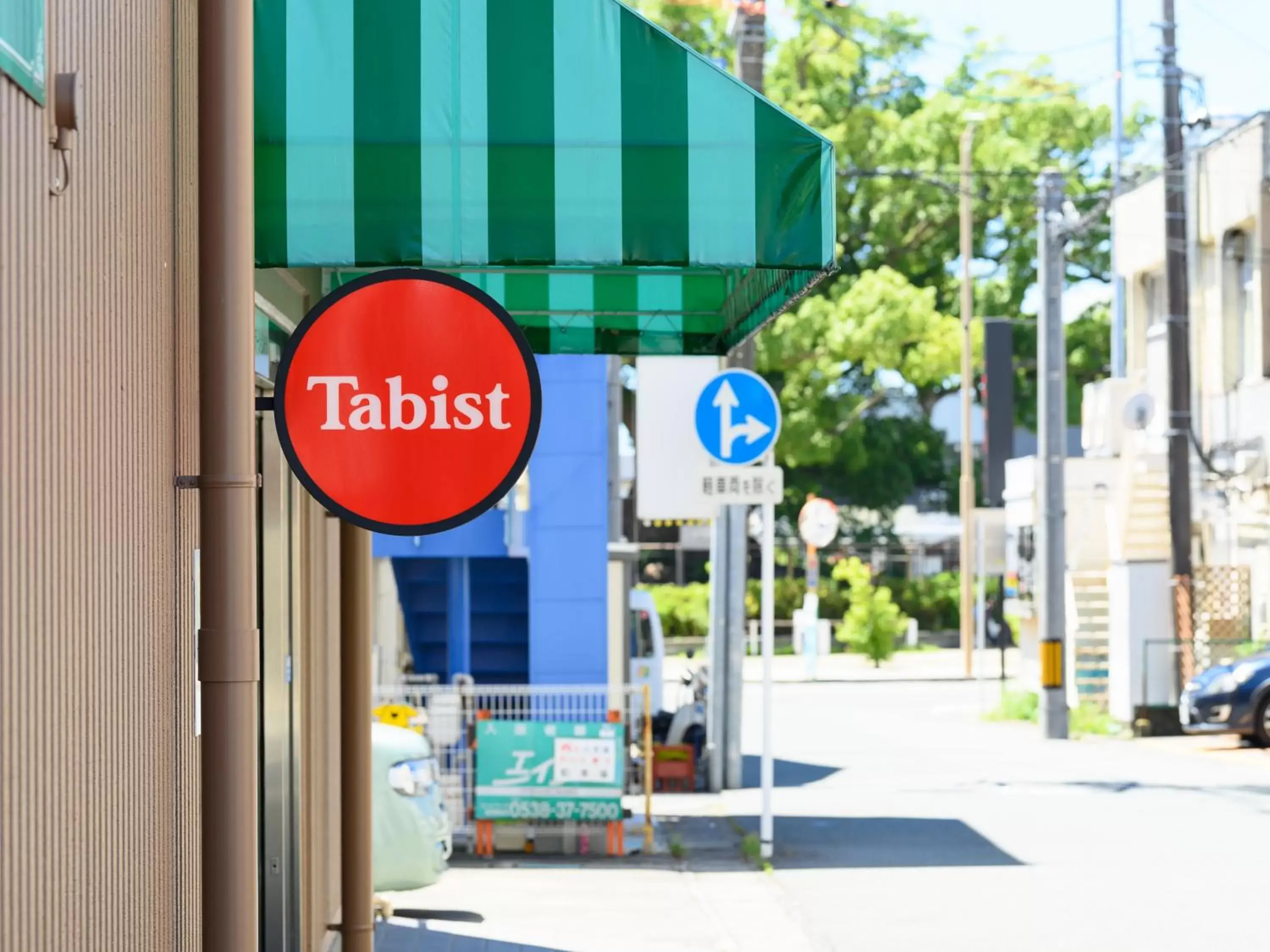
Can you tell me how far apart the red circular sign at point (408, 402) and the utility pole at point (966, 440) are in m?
33.1

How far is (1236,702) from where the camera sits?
64.7ft

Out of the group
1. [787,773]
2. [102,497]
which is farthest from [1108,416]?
[102,497]

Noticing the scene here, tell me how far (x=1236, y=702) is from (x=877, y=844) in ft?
26.5

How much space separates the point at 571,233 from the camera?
16.7 ft

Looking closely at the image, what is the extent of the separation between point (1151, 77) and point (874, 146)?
22.1 meters

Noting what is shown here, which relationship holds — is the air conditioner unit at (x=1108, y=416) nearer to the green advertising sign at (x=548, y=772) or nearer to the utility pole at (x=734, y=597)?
the utility pole at (x=734, y=597)

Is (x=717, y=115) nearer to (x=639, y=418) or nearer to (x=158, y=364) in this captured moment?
(x=158, y=364)

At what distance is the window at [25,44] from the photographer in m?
3.19

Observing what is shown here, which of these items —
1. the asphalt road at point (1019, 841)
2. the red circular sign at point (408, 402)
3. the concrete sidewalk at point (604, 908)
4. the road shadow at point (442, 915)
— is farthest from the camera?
the road shadow at point (442, 915)

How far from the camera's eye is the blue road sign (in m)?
12.9

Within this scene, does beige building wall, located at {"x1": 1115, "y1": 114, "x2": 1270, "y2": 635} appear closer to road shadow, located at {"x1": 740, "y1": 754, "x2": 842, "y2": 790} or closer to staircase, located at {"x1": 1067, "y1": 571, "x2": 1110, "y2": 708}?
staircase, located at {"x1": 1067, "y1": 571, "x2": 1110, "y2": 708}

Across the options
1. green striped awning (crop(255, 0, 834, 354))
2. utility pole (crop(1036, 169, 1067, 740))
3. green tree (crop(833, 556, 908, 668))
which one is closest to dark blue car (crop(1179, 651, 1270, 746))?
utility pole (crop(1036, 169, 1067, 740))

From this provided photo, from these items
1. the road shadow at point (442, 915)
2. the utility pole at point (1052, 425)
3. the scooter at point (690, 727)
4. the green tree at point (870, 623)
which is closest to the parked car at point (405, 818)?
the road shadow at point (442, 915)

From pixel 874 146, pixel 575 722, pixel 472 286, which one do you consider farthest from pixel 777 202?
pixel 874 146
